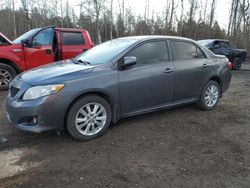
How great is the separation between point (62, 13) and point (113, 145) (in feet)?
109

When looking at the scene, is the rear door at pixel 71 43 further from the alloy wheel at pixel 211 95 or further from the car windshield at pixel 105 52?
the alloy wheel at pixel 211 95

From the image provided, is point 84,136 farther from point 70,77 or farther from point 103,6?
point 103,6

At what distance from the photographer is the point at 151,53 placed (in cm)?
480

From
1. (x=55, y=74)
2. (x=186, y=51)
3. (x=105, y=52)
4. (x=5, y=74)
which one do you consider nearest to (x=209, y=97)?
(x=186, y=51)

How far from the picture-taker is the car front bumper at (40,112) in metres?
3.68

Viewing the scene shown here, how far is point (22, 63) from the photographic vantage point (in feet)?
25.4

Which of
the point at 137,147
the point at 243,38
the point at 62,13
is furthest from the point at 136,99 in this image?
the point at 62,13

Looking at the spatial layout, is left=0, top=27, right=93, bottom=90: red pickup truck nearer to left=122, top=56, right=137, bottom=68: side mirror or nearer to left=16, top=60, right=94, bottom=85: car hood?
left=16, top=60, right=94, bottom=85: car hood

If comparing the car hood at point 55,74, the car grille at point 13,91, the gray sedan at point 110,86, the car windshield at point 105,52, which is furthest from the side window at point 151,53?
the car grille at point 13,91

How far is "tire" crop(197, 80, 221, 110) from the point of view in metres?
5.66

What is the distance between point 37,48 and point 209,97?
16.9ft

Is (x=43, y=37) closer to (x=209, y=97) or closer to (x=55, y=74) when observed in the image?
(x=55, y=74)

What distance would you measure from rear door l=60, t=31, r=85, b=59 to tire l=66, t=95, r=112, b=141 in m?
4.53

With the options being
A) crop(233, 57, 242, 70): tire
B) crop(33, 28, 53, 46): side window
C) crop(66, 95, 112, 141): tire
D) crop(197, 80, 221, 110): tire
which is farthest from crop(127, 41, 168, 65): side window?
crop(233, 57, 242, 70): tire
